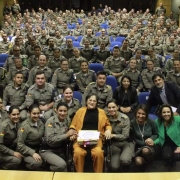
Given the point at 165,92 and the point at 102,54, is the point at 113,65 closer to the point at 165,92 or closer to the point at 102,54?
the point at 102,54

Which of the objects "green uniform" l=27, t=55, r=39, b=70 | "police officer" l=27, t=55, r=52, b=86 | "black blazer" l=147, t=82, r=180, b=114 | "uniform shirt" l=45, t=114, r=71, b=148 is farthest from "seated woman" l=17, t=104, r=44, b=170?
"green uniform" l=27, t=55, r=39, b=70

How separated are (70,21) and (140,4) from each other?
5.86 meters

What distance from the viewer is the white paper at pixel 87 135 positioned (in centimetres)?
300

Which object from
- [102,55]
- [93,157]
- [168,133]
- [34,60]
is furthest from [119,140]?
[102,55]

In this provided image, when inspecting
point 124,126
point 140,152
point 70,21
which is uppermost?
point 70,21

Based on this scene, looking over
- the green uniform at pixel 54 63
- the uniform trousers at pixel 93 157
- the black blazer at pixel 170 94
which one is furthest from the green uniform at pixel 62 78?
the uniform trousers at pixel 93 157

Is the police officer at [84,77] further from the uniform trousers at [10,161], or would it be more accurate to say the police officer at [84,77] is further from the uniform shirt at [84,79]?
the uniform trousers at [10,161]

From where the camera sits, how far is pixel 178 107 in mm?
3689

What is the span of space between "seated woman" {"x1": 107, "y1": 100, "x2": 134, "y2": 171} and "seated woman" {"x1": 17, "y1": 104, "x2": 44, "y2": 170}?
2.65 ft

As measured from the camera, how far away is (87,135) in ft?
10.1

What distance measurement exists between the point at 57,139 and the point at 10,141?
0.55m

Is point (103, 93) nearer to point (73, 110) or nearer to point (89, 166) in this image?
point (73, 110)

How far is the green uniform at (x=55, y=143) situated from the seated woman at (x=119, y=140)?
0.53 m
